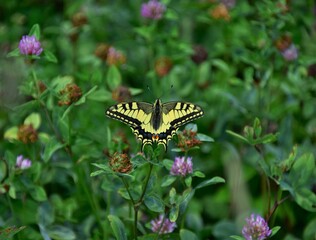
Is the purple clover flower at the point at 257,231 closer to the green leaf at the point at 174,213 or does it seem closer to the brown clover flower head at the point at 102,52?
the green leaf at the point at 174,213

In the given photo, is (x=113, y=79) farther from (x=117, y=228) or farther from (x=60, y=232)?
(x=117, y=228)

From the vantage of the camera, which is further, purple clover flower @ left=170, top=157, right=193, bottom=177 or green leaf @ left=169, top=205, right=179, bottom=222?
purple clover flower @ left=170, top=157, right=193, bottom=177

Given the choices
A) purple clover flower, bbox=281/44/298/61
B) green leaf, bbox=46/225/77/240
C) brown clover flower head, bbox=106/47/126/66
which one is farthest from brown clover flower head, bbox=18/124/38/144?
purple clover flower, bbox=281/44/298/61

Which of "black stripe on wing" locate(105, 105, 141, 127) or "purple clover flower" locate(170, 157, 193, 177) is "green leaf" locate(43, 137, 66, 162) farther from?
"purple clover flower" locate(170, 157, 193, 177)

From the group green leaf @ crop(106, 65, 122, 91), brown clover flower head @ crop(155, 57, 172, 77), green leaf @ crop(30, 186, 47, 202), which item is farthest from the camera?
brown clover flower head @ crop(155, 57, 172, 77)

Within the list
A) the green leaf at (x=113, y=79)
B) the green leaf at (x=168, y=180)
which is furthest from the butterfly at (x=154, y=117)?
the green leaf at (x=113, y=79)

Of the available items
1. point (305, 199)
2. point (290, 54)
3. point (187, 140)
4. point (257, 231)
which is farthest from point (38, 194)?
point (290, 54)
